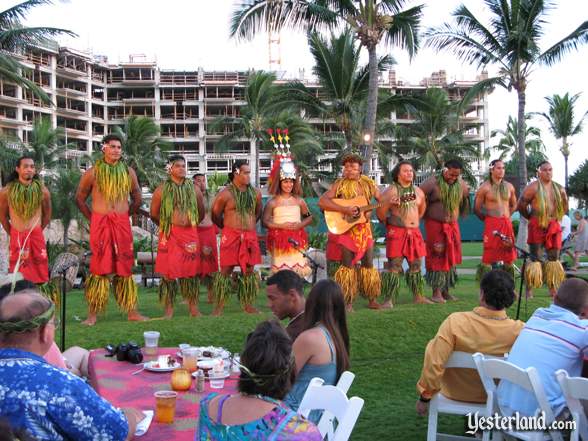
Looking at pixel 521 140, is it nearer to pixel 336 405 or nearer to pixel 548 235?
pixel 548 235

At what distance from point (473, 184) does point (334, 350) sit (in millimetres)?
34980

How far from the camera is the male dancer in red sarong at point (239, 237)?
7.34 metres

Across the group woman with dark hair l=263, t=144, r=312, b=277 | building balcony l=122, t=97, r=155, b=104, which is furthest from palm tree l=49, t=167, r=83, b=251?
building balcony l=122, t=97, r=155, b=104

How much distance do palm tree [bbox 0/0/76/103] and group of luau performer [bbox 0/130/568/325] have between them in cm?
867

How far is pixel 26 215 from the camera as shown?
265 inches

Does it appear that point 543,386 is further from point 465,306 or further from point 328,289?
point 465,306

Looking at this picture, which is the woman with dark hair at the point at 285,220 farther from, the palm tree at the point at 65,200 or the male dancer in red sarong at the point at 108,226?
the palm tree at the point at 65,200

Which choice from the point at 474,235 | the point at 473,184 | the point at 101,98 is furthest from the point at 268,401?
the point at 101,98

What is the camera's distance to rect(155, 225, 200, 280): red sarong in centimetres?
709

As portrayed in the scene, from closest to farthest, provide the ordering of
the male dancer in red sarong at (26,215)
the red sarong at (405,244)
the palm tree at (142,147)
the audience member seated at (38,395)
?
the audience member seated at (38,395)
the male dancer in red sarong at (26,215)
the red sarong at (405,244)
the palm tree at (142,147)

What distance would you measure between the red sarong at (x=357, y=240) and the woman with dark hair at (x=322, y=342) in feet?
12.5

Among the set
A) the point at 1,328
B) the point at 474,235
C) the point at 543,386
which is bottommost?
the point at 474,235

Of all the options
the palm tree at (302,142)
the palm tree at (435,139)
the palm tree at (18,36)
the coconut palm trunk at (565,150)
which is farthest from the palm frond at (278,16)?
the coconut palm trunk at (565,150)

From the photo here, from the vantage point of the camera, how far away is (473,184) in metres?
36.9
